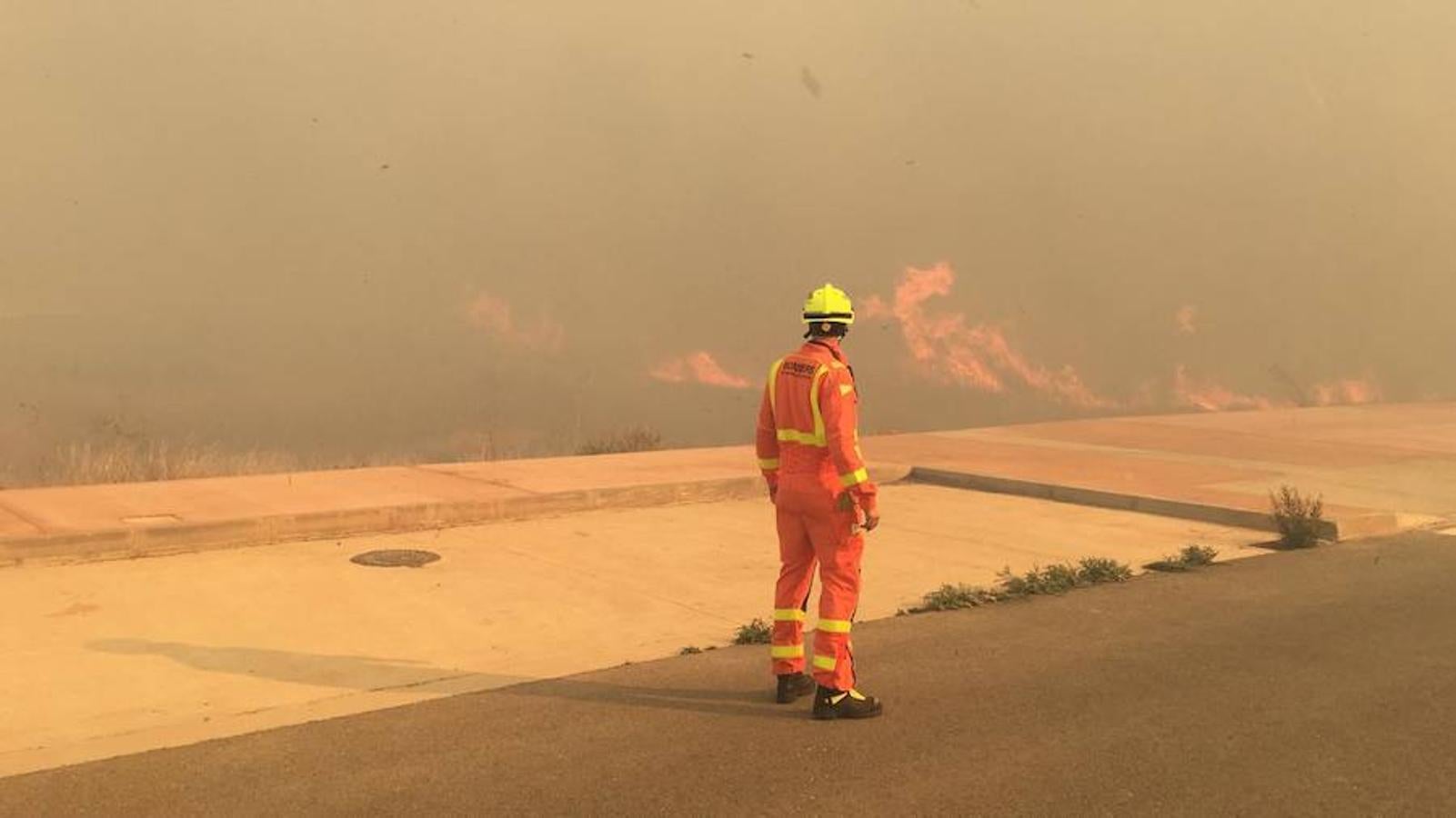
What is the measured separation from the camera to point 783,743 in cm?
566

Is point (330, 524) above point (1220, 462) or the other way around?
the other way around

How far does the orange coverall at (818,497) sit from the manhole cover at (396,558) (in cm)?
395

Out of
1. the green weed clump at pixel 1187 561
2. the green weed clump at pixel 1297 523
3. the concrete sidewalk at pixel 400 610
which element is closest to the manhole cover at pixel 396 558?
the concrete sidewalk at pixel 400 610

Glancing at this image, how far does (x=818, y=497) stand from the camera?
20.2 ft

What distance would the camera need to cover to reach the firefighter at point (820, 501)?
6.02 m

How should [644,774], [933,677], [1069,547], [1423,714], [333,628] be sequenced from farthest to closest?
[1069,547]
[333,628]
[933,677]
[1423,714]
[644,774]

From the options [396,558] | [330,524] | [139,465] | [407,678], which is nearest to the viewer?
[407,678]

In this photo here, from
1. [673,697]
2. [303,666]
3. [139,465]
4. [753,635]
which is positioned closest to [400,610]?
[303,666]

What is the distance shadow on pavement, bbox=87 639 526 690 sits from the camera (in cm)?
668

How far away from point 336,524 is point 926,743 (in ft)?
20.2

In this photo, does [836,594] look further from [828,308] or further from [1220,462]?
[1220,462]

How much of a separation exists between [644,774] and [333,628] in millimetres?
3158

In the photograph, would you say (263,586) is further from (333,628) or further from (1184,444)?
(1184,444)

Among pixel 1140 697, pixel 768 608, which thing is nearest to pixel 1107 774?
pixel 1140 697
